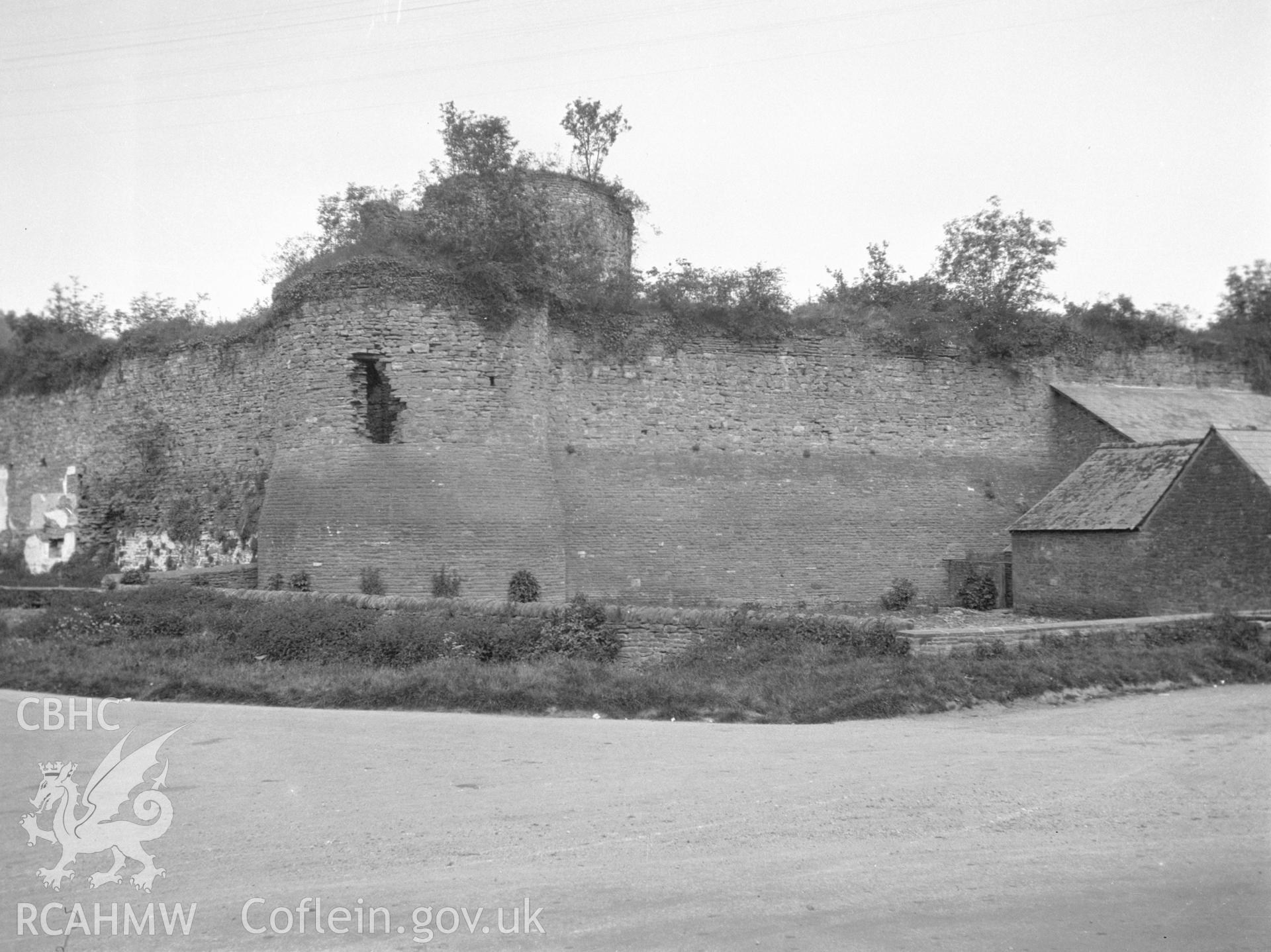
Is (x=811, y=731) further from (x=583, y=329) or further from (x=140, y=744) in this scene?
(x=583, y=329)

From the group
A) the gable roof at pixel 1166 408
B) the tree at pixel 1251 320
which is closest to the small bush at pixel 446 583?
the gable roof at pixel 1166 408

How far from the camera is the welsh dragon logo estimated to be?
19.6ft

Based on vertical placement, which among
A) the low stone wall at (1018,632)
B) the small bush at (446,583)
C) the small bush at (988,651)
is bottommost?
the small bush at (988,651)

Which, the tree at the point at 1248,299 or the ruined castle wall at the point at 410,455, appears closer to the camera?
the ruined castle wall at the point at 410,455

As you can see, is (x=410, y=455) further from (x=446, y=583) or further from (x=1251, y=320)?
(x=1251, y=320)

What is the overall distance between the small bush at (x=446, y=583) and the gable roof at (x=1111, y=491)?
9920mm

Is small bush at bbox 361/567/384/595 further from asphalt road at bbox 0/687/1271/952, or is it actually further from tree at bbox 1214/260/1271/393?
tree at bbox 1214/260/1271/393

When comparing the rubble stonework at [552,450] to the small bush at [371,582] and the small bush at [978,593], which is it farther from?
the small bush at [978,593]

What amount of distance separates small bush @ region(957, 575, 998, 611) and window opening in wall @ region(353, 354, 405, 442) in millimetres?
11427

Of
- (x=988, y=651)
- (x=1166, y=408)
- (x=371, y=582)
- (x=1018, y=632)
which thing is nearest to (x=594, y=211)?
(x=1166, y=408)

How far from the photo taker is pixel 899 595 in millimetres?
22016

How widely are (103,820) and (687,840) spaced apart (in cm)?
344

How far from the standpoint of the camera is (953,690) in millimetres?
11734

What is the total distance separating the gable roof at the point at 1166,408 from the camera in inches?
916
